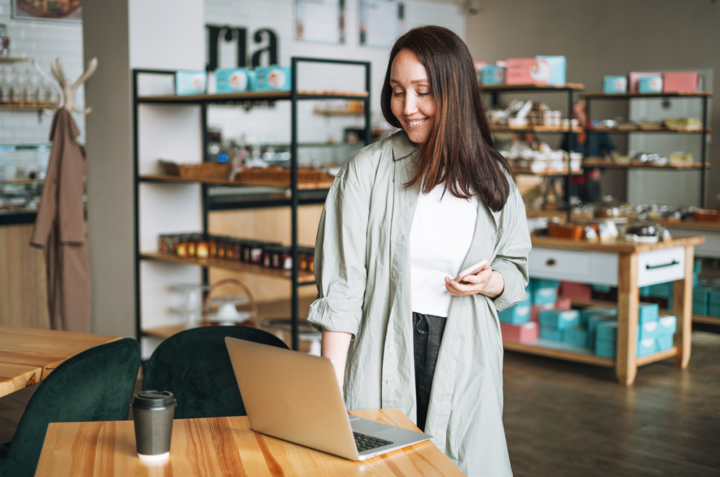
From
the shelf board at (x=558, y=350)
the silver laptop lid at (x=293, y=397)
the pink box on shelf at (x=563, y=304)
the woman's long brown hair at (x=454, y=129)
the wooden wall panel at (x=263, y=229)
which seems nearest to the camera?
the silver laptop lid at (x=293, y=397)

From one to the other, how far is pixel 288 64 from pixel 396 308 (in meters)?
8.21

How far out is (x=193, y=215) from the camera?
486cm

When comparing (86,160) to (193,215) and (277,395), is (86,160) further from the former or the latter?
(277,395)

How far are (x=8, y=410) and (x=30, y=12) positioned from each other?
5074mm

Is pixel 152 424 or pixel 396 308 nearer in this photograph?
pixel 152 424

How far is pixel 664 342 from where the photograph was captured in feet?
15.3

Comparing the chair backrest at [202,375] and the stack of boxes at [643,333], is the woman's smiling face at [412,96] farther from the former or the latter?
the stack of boxes at [643,333]

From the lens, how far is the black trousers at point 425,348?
1.68m

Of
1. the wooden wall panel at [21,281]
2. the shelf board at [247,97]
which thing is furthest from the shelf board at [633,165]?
the wooden wall panel at [21,281]

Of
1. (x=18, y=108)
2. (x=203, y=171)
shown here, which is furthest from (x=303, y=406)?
(x=18, y=108)

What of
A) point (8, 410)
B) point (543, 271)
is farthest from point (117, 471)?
point (543, 271)

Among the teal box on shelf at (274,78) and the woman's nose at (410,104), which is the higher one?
the teal box on shelf at (274,78)

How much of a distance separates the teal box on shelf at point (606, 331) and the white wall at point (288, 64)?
5.80m

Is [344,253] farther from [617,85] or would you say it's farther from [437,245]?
[617,85]
